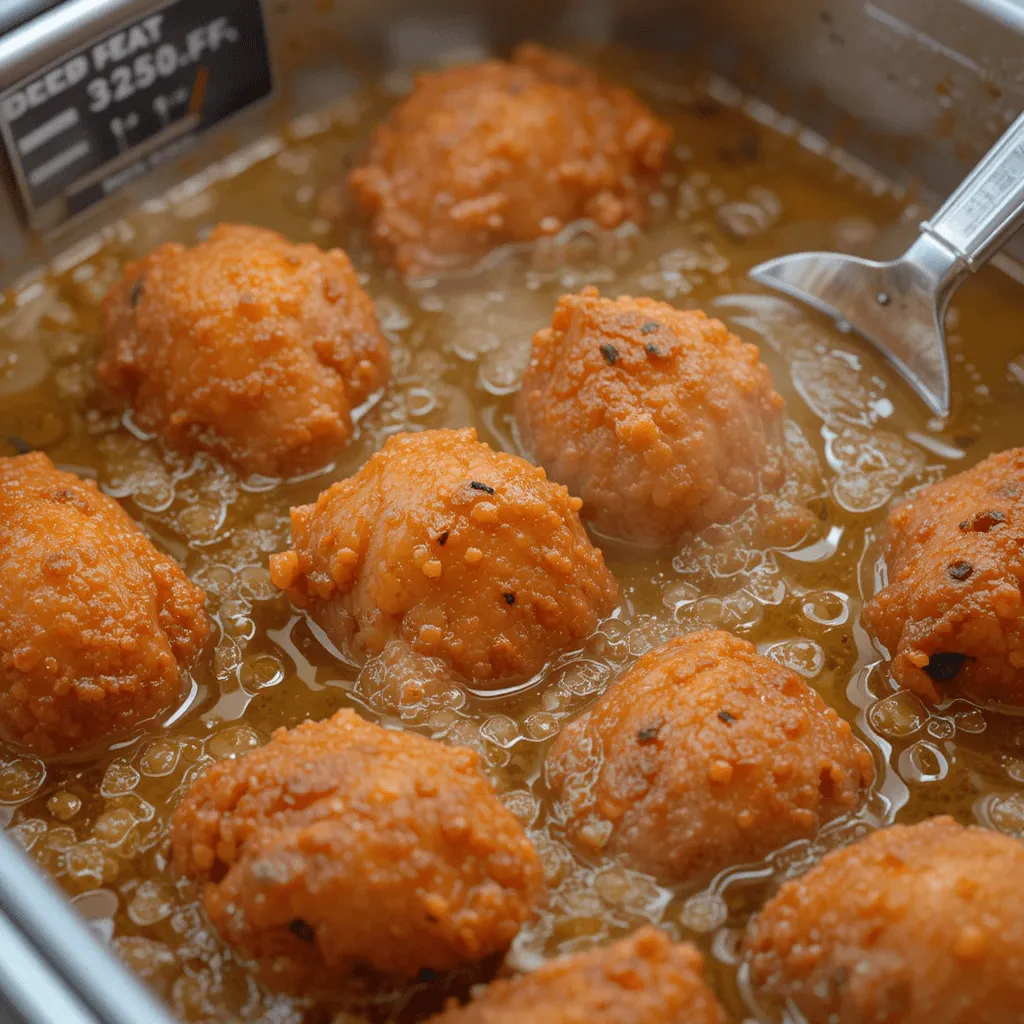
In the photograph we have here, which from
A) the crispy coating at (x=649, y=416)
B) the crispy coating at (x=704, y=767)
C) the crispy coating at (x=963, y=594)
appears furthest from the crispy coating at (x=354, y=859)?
the crispy coating at (x=963, y=594)

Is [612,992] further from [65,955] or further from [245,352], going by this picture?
[245,352]

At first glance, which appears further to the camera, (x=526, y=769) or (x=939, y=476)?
(x=939, y=476)

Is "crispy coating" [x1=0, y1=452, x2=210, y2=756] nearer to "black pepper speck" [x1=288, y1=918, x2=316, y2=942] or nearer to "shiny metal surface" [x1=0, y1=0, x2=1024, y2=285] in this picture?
"black pepper speck" [x1=288, y1=918, x2=316, y2=942]

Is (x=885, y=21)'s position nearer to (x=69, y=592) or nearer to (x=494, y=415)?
(x=494, y=415)

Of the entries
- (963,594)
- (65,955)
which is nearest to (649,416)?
(963,594)

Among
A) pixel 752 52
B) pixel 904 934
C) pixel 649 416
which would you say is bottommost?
pixel 752 52

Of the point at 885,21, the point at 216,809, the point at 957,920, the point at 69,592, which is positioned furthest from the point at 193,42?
the point at 957,920
